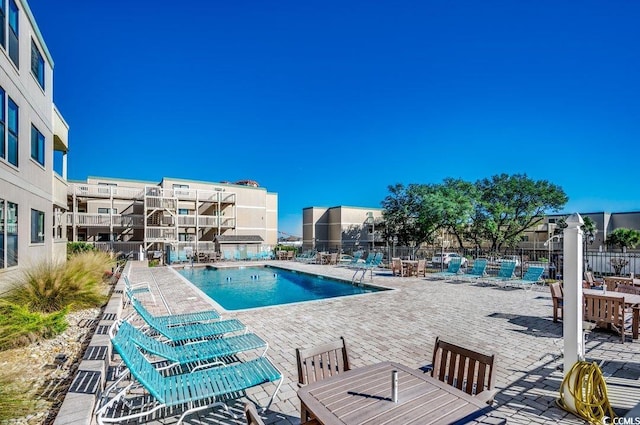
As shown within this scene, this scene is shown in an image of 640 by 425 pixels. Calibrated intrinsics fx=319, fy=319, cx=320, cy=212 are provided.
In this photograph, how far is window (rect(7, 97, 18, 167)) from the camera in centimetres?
772

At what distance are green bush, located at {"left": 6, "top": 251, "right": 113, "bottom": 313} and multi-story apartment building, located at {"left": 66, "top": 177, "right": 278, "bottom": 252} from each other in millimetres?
18589

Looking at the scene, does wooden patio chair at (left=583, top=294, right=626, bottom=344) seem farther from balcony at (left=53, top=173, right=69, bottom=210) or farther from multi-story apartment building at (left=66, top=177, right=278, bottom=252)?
multi-story apartment building at (left=66, top=177, right=278, bottom=252)

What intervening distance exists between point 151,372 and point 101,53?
79.2 feet

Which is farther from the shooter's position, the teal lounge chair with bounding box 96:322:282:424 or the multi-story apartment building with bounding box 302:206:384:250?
the multi-story apartment building with bounding box 302:206:384:250

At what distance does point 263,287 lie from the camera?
1450 centimetres

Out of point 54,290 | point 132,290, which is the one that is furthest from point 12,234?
point 132,290

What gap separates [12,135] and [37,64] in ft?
13.0

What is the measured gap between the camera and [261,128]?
4409 cm

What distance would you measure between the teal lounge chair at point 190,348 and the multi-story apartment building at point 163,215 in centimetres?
2269

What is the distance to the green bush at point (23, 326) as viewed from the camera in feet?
14.2

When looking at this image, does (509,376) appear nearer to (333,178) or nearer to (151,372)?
(151,372)

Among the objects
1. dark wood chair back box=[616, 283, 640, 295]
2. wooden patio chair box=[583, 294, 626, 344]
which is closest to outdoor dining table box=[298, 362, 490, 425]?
wooden patio chair box=[583, 294, 626, 344]

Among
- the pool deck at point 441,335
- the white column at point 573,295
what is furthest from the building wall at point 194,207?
the white column at point 573,295

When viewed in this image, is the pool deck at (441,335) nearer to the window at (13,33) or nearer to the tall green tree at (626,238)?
the window at (13,33)
